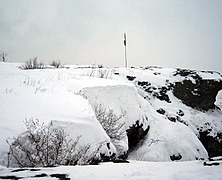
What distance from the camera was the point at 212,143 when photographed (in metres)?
13.7

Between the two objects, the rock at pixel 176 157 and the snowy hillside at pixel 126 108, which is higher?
the snowy hillside at pixel 126 108

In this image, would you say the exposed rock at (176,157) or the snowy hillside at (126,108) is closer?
the snowy hillside at (126,108)

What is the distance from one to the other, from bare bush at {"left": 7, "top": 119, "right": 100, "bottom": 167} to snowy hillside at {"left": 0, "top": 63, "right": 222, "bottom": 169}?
134 mm

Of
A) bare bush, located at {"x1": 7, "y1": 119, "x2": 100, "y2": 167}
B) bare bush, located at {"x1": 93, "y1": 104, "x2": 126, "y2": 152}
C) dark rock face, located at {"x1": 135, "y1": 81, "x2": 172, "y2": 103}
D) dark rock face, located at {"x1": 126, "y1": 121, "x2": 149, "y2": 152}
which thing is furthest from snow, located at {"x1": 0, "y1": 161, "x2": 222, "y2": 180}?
dark rock face, located at {"x1": 135, "y1": 81, "x2": 172, "y2": 103}

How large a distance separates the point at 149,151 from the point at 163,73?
12.1 meters

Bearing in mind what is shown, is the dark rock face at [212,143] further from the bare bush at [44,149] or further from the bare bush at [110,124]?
the bare bush at [44,149]

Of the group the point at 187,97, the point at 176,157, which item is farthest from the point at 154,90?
the point at 176,157

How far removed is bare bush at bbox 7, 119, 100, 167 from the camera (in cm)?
293

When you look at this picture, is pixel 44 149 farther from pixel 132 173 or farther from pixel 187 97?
pixel 187 97

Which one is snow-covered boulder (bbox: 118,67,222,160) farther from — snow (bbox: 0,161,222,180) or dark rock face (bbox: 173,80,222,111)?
snow (bbox: 0,161,222,180)

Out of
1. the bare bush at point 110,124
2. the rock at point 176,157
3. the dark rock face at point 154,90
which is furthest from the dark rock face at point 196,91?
the bare bush at point 110,124

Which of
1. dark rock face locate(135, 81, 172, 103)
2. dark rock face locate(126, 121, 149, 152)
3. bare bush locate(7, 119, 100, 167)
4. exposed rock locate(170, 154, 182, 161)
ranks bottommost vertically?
exposed rock locate(170, 154, 182, 161)

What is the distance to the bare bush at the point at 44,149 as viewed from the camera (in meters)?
2.93

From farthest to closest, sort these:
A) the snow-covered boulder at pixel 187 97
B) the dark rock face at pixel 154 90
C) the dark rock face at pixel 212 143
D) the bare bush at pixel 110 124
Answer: the dark rock face at pixel 154 90 → the snow-covered boulder at pixel 187 97 → the dark rock face at pixel 212 143 → the bare bush at pixel 110 124
